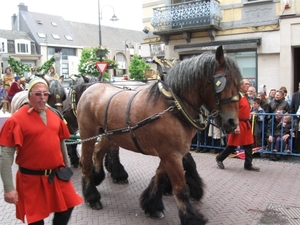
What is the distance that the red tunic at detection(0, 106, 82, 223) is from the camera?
109 inches

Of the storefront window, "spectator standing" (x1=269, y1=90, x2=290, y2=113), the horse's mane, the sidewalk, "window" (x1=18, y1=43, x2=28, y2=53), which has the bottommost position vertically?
the sidewalk

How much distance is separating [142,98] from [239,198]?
8.08ft

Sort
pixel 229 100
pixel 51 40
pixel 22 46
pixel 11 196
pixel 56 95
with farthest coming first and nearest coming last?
1. pixel 51 40
2. pixel 22 46
3. pixel 56 95
4. pixel 229 100
5. pixel 11 196

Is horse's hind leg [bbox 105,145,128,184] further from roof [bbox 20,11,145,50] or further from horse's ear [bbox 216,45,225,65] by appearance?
roof [bbox 20,11,145,50]

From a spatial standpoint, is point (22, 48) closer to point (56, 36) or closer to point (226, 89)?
point (56, 36)

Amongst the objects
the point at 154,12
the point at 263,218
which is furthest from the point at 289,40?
the point at 263,218

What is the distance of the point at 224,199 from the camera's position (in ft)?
16.9

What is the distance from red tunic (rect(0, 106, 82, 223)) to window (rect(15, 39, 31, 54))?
49006 mm

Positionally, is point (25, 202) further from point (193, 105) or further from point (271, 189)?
point (271, 189)

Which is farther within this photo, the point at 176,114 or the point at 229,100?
the point at 176,114

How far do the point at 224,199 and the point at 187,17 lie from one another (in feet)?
34.8

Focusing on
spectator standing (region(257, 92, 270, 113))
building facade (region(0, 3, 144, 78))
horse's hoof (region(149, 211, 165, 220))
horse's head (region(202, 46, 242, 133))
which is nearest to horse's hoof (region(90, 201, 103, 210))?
horse's hoof (region(149, 211, 165, 220))

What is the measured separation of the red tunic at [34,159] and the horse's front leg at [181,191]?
131 centimetres

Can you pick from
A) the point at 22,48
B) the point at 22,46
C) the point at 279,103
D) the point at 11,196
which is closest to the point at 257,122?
the point at 279,103
